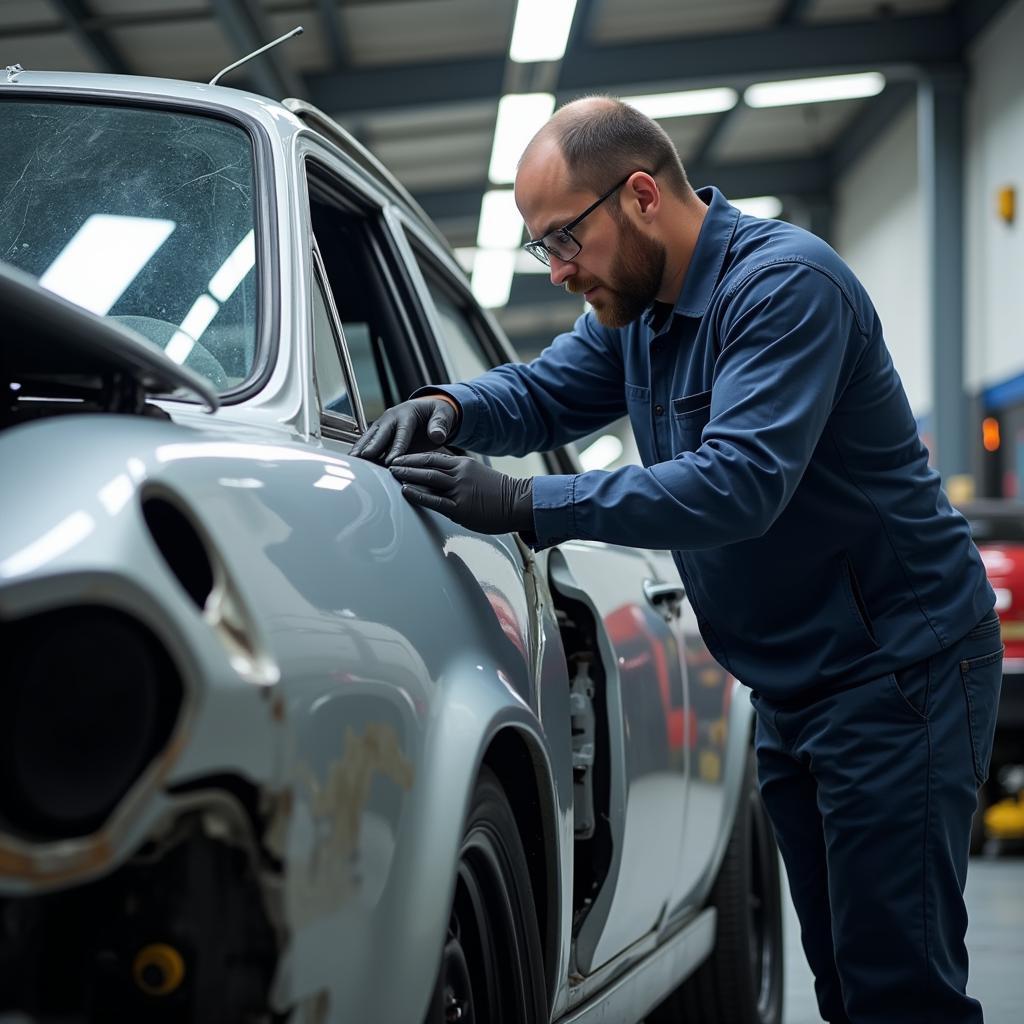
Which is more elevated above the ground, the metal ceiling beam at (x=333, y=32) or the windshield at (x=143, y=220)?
the metal ceiling beam at (x=333, y=32)

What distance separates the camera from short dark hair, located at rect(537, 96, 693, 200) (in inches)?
93.6

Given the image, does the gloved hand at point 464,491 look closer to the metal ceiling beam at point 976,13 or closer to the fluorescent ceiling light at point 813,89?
the metal ceiling beam at point 976,13

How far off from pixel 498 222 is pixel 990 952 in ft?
43.3

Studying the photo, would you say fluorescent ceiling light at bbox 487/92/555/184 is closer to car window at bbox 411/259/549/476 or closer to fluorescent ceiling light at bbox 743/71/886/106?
fluorescent ceiling light at bbox 743/71/886/106

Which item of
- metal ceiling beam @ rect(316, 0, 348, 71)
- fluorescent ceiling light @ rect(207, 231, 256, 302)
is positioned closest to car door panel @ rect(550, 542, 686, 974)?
fluorescent ceiling light @ rect(207, 231, 256, 302)

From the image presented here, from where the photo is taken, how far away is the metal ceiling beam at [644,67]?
12930mm

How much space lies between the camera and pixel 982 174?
44.4 ft

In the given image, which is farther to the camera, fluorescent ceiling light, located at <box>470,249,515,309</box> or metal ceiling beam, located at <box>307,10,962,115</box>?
fluorescent ceiling light, located at <box>470,249,515,309</box>

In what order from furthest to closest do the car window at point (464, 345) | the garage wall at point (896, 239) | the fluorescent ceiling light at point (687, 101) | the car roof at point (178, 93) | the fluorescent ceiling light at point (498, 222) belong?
1. the fluorescent ceiling light at point (498, 222)
2. the garage wall at point (896, 239)
3. the fluorescent ceiling light at point (687, 101)
4. the car window at point (464, 345)
5. the car roof at point (178, 93)

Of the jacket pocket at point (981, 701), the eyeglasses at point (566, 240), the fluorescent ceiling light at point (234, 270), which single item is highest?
the eyeglasses at point (566, 240)

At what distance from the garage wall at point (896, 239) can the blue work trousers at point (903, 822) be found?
41.6 feet

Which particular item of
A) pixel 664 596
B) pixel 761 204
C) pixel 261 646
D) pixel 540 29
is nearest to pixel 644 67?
pixel 540 29

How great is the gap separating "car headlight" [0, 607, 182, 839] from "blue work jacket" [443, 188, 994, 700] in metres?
0.92

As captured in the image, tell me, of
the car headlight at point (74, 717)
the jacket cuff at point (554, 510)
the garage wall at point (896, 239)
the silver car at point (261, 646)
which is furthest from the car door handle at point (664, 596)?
the garage wall at point (896, 239)
